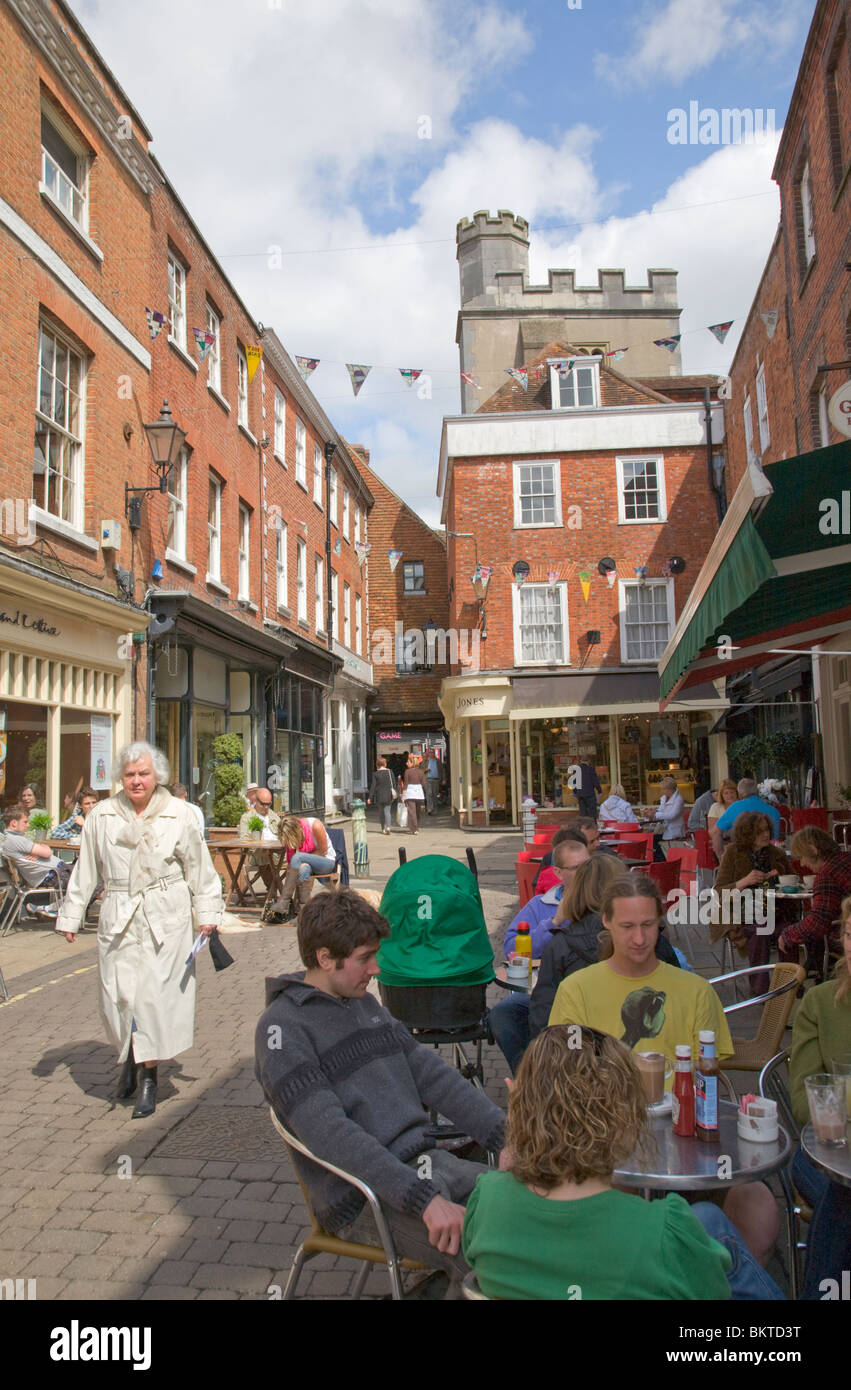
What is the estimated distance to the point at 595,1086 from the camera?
1.98 m

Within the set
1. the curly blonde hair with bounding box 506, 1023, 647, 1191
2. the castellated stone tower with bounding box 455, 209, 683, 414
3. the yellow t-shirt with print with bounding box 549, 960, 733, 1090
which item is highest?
the castellated stone tower with bounding box 455, 209, 683, 414

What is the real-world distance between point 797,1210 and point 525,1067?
5.72 ft

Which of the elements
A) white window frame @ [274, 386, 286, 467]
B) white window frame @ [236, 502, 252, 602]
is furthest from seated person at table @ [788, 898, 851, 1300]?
white window frame @ [274, 386, 286, 467]

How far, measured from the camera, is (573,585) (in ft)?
82.3

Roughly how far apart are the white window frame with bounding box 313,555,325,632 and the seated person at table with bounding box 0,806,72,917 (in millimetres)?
15111

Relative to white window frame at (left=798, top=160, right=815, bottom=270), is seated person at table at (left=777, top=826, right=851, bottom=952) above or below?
below

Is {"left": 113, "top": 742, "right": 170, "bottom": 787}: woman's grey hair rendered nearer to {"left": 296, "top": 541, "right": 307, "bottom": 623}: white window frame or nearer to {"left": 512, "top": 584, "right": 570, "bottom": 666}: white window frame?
{"left": 296, "top": 541, "right": 307, "bottom": 623}: white window frame

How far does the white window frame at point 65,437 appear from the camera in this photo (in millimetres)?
10875

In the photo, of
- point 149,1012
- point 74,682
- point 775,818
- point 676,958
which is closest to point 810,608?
point 775,818

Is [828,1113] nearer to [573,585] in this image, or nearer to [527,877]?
[527,877]

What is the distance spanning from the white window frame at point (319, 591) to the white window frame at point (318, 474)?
158cm

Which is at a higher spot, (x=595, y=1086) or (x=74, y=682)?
(x=74, y=682)

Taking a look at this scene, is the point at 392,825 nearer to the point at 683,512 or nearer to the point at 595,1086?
the point at 683,512

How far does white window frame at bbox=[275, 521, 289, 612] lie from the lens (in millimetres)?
21281
